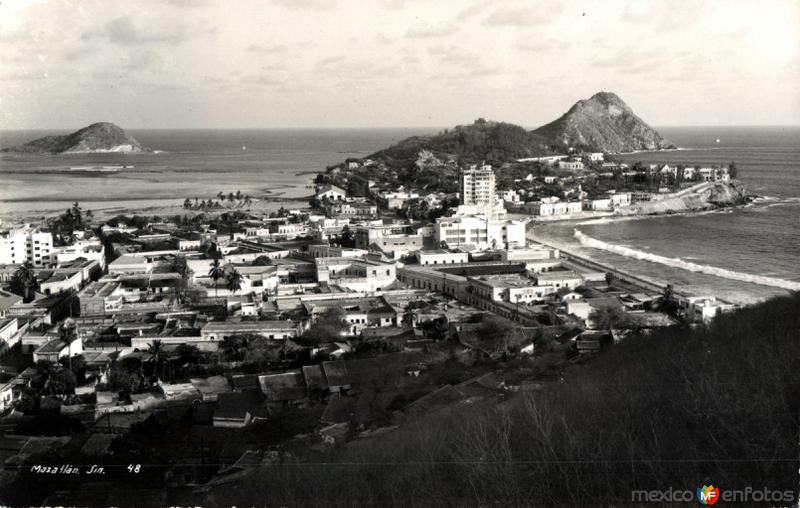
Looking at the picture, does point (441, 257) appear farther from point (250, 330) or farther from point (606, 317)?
point (250, 330)

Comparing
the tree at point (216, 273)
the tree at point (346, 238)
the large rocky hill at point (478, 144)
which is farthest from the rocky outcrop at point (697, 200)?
the tree at point (216, 273)

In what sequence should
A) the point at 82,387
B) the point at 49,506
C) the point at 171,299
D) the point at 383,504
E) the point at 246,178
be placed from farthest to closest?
the point at 246,178 → the point at 171,299 → the point at 82,387 → the point at 49,506 → the point at 383,504

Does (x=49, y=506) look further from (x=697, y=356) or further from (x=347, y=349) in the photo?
(x=697, y=356)

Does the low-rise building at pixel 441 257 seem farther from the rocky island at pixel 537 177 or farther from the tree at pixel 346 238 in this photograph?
the rocky island at pixel 537 177

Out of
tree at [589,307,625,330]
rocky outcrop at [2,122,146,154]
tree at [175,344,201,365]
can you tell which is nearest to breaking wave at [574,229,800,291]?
tree at [589,307,625,330]

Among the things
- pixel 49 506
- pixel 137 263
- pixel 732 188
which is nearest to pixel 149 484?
pixel 49 506

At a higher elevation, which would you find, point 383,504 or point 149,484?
point 383,504

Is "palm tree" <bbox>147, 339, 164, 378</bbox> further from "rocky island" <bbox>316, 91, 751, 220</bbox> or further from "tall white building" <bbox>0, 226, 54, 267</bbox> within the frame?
"rocky island" <bbox>316, 91, 751, 220</bbox>
